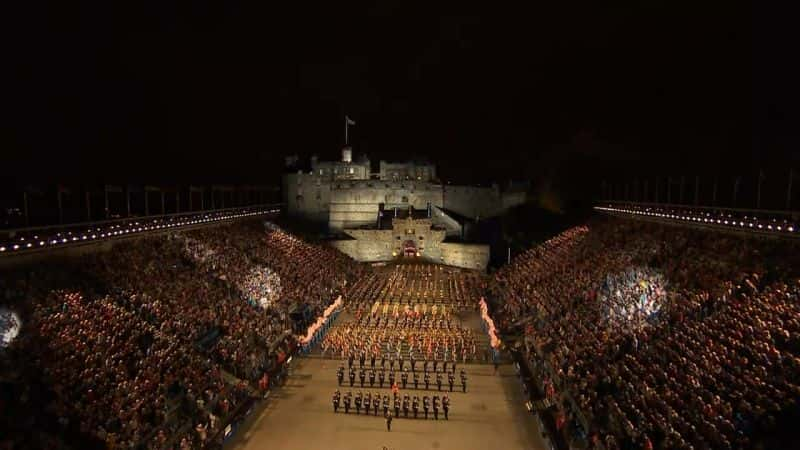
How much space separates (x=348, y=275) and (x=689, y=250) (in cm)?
2832

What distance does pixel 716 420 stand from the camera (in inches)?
541

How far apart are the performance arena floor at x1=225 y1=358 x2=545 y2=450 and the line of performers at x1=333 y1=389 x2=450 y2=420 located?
0.30 meters

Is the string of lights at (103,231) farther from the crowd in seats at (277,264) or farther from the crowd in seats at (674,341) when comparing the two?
the crowd in seats at (674,341)

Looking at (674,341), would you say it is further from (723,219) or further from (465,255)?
(465,255)

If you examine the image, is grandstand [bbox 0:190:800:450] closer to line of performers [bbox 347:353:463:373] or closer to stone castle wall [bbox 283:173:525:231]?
line of performers [bbox 347:353:463:373]

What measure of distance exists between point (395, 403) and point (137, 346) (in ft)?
37.0

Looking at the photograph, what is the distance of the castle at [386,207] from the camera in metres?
54.8

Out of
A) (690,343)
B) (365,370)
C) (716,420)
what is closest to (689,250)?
(690,343)

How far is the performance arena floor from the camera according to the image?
1781 centimetres

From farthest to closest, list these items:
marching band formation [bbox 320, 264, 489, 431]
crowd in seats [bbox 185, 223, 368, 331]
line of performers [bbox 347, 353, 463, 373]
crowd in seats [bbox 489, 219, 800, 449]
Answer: crowd in seats [bbox 185, 223, 368, 331] < line of performers [bbox 347, 353, 463, 373] < marching band formation [bbox 320, 264, 489, 431] < crowd in seats [bbox 489, 219, 800, 449]

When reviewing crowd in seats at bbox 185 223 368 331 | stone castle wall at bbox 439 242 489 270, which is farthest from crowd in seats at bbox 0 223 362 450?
stone castle wall at bbox 439 242 489 270

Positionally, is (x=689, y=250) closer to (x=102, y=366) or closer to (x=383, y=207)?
(x=102, y=366)

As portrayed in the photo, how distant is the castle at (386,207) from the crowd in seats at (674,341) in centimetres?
2517

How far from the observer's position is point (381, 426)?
1911 cm
